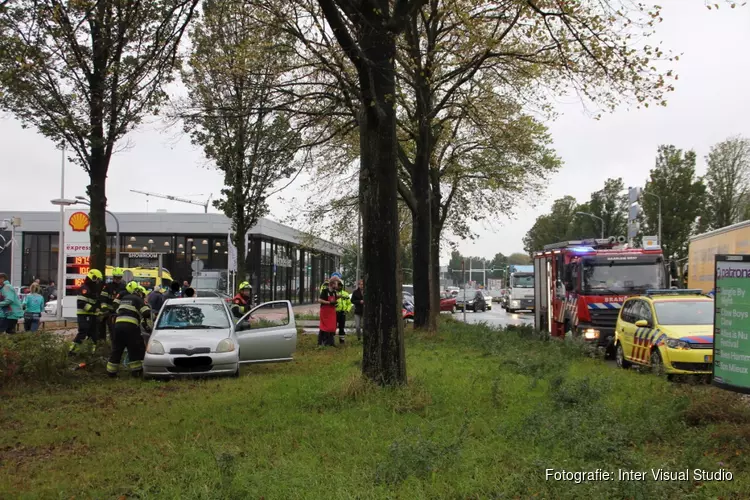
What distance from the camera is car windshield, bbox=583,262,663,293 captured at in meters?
17.3

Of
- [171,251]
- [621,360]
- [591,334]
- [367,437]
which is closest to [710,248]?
[591,334]

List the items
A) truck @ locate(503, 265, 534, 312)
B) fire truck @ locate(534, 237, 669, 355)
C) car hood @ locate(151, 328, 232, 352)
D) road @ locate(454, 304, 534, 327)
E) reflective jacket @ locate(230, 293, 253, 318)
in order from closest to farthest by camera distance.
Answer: car hood @ locate(151, 328, 232, 352)
reflective jacket @ locate(230, 293, 253, 318)
fire truck @ locate(534, 237, 669, 355)
road @ locate(454, 304, 534, 327)
truck @ locate(503, 265, 534, 312)

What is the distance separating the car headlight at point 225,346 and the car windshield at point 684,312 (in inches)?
301

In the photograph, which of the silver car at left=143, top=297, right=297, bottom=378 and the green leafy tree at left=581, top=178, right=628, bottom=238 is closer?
the silver car at left=143, top=297, right=297, bottom=378

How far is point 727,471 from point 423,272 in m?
15.1

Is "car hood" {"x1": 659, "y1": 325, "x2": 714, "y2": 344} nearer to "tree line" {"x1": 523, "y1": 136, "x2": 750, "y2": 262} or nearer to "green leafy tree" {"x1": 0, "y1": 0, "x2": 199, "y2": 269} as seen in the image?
"green leafy tree" {"x1": 0, "y1": 0, "x2": 199, "y2": 269}

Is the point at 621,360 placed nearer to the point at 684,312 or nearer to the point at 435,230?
the point at 684,312

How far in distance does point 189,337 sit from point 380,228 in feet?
15.3

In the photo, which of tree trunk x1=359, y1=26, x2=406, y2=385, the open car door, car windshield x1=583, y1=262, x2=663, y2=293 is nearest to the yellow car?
car windshield x1=583, y1=262, x2=663, y2=293

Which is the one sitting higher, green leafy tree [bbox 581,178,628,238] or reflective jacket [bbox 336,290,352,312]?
green leafy tree [bbox 581,178,628,238]

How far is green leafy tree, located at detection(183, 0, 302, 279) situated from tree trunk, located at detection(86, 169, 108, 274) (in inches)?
84.6

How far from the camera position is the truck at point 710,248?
55.9 feet

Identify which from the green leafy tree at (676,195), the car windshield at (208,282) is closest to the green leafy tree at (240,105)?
the car windshield at (208,282)

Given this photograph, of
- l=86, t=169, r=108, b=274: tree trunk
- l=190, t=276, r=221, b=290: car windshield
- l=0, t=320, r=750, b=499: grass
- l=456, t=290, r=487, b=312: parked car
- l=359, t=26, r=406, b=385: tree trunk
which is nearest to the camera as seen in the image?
l=0, t=320, r=750, b=499: grass
